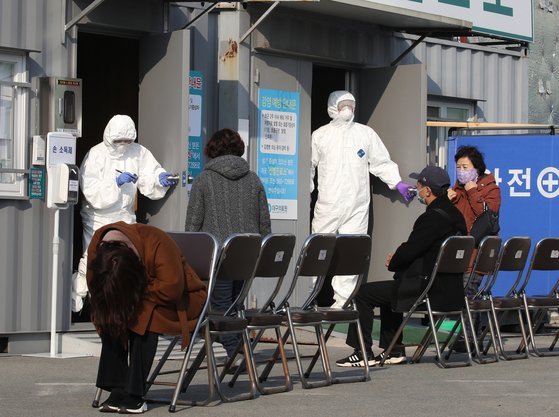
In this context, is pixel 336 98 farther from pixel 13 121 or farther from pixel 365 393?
pixel 365 393

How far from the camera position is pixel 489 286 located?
38.2 feet

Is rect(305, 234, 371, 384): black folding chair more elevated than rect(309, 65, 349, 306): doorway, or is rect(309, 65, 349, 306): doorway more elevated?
rect(309, 65, 349, 306): doorway

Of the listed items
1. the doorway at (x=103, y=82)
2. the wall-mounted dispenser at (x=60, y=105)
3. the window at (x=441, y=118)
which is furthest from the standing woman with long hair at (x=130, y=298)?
the window at (x=441, y=118)

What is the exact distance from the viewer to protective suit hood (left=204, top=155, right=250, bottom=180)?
10578 millimetres

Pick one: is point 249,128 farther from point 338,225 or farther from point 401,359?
point 401,359

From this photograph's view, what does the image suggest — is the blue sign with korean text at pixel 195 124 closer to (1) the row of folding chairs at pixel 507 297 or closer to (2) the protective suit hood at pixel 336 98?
(2) the protective suit hood at pixel 336 98

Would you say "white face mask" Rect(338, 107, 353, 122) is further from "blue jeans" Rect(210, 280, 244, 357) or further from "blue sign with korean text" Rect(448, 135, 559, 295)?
"blue jeans" Rect(210, 280, 244, 357)

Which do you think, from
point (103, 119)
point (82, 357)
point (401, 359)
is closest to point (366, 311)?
point (401, 359)

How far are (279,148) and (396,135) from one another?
165cm

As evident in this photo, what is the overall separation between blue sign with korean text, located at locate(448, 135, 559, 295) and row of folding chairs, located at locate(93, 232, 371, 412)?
484cm

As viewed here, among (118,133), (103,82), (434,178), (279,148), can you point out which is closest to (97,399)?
(434,178)

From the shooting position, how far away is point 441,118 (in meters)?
16.7

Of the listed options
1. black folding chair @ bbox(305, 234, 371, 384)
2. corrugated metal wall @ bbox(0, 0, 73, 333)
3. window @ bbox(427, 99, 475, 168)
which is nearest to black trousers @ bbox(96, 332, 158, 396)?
black folding chair @ bbox(305, 234, 371, 384)

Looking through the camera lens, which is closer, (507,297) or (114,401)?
(114,401)
